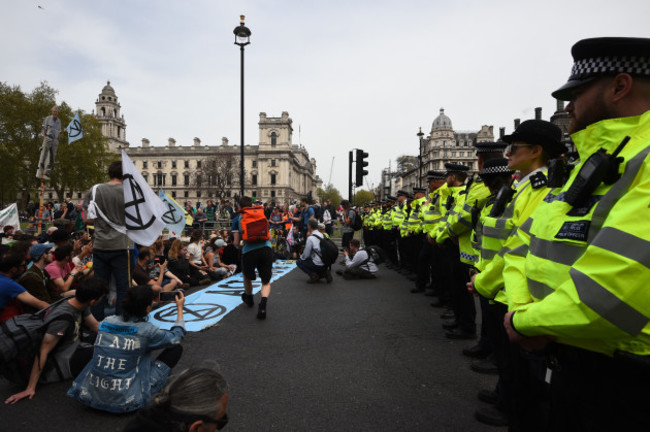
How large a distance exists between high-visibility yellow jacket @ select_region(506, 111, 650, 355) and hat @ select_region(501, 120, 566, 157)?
51.6 inches

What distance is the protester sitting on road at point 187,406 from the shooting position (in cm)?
151

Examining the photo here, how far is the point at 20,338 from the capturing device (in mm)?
3471

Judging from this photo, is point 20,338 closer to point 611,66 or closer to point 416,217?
point 611,66

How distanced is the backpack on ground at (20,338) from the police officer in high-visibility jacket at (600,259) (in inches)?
159

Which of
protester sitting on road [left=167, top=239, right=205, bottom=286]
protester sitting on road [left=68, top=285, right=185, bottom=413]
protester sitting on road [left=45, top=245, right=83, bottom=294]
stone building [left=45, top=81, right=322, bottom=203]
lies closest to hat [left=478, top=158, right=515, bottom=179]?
protester sitting on road [left=68, top=285, right=185, bottom=413]

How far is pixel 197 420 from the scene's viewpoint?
1556mm

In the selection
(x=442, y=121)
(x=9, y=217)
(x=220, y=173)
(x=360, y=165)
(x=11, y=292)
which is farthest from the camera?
(x=442, y=121)

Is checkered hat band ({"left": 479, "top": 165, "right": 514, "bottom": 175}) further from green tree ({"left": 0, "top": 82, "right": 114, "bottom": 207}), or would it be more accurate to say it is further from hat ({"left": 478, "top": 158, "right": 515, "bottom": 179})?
green tree ({"left": 0, "top": 82, "right": 114, "bottom": 207})

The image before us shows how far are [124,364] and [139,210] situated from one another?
6.94ft

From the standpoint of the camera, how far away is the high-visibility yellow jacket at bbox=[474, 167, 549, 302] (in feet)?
8.50

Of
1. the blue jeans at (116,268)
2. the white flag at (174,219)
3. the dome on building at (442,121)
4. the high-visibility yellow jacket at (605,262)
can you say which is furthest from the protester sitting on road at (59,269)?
the dome on building at (442,121)

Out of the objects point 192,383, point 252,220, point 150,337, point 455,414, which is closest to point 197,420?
point 192,383

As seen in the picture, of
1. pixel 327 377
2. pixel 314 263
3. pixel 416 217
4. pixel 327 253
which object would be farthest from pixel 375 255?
pixel 327 377

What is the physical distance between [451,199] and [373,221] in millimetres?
9914
